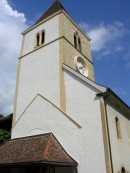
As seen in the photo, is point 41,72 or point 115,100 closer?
point 115,100

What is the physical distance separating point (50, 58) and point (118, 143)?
8.04 m

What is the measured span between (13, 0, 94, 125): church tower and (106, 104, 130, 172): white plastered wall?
10.2 feet

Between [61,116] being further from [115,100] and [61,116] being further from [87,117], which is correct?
[115,100]

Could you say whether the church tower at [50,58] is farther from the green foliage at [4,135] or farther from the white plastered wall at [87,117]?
the green foliage at [4,135]

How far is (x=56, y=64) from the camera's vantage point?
16469 mm

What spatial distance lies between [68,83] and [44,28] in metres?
7.47

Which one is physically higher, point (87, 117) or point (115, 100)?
point (115, 100)

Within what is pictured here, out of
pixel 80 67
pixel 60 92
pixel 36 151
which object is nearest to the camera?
pixel 36 151

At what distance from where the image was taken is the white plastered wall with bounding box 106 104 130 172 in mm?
12739

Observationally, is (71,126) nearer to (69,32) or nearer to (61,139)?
(61,139)

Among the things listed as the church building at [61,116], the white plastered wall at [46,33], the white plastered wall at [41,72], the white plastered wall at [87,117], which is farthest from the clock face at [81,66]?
the white plastered wall at [87,117]

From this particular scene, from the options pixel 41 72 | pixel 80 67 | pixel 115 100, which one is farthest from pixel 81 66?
pixel 115 100

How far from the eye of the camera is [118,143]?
13773 millimetres

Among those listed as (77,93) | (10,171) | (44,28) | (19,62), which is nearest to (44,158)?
(10,171)
